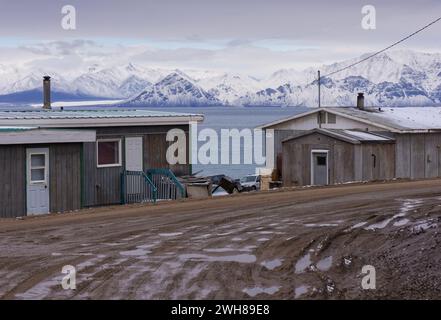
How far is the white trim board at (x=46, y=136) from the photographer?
2401 centimetres

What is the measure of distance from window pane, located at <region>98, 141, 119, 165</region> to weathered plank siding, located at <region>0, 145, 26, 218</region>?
401 centimetres

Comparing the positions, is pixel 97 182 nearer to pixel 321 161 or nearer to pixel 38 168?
pixel 38 168

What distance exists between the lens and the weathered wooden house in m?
35.4

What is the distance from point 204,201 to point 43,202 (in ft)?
16.1

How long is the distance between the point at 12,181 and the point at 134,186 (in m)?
5.30

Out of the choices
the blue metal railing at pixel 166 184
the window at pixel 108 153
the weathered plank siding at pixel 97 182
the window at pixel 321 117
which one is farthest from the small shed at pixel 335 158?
the weathered plank siding at pixel 97 182

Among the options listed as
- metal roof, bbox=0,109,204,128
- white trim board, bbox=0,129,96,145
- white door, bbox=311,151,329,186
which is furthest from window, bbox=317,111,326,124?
white trim board, bbox=0,129,96,145

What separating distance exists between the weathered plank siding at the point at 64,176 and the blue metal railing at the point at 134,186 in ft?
8.37

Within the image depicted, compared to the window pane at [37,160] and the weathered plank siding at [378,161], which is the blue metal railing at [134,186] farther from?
the weathered plank siding at [378,161]

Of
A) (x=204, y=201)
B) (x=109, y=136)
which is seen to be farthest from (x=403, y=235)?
(x=109, y=136)

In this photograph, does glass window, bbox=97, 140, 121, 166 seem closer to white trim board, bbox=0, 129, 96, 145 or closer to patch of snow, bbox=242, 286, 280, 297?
white trim board, bbox=0, 129, 96, 145

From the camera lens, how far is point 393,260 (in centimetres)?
1285

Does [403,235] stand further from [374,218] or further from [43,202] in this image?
[43,202]

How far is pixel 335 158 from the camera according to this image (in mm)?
35531
